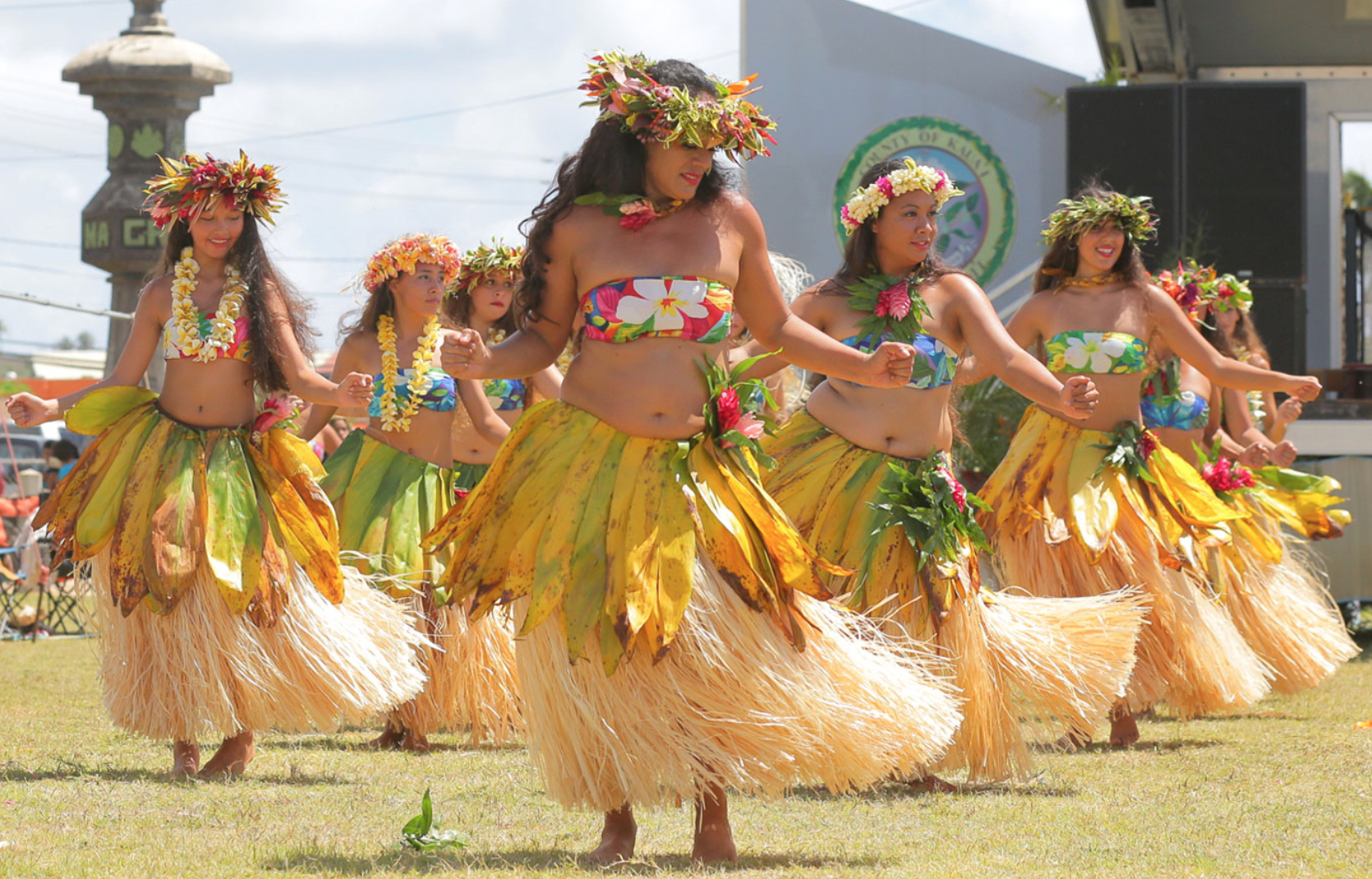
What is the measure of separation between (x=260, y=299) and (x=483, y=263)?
5.61 feet

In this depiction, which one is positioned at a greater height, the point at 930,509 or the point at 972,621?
the point at 930,509

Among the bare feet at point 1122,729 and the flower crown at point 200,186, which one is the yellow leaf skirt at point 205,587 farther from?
the bare feet at point 1122,729

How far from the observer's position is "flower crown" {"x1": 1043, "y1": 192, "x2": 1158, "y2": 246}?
6.01 meters

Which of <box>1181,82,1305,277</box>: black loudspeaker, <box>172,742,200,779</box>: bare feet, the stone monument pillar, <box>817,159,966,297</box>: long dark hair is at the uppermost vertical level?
the stone monument pillar

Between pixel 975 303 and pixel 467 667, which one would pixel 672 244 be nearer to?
pixel 975 303

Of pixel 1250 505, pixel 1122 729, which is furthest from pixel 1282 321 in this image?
pixel 1122 729

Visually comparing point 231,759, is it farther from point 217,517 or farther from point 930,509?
point 930,509

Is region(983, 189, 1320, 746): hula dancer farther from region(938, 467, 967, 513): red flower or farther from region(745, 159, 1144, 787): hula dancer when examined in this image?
region(938, 467, 967, 513): red flower

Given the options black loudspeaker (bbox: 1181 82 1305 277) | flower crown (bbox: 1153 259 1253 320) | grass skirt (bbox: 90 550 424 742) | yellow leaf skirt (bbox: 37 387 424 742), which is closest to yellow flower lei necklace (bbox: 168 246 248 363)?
yellow leaf skirt (bbox: 37 387 424 742)

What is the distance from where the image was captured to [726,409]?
3.71 metres

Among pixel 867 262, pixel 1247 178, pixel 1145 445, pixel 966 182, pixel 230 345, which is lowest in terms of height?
pixel 1145 445

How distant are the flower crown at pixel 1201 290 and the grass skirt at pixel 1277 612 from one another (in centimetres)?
86

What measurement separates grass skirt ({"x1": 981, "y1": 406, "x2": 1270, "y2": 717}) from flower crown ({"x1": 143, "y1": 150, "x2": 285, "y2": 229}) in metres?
2.60

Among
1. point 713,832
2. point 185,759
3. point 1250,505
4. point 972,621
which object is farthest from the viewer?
point 1250,505
